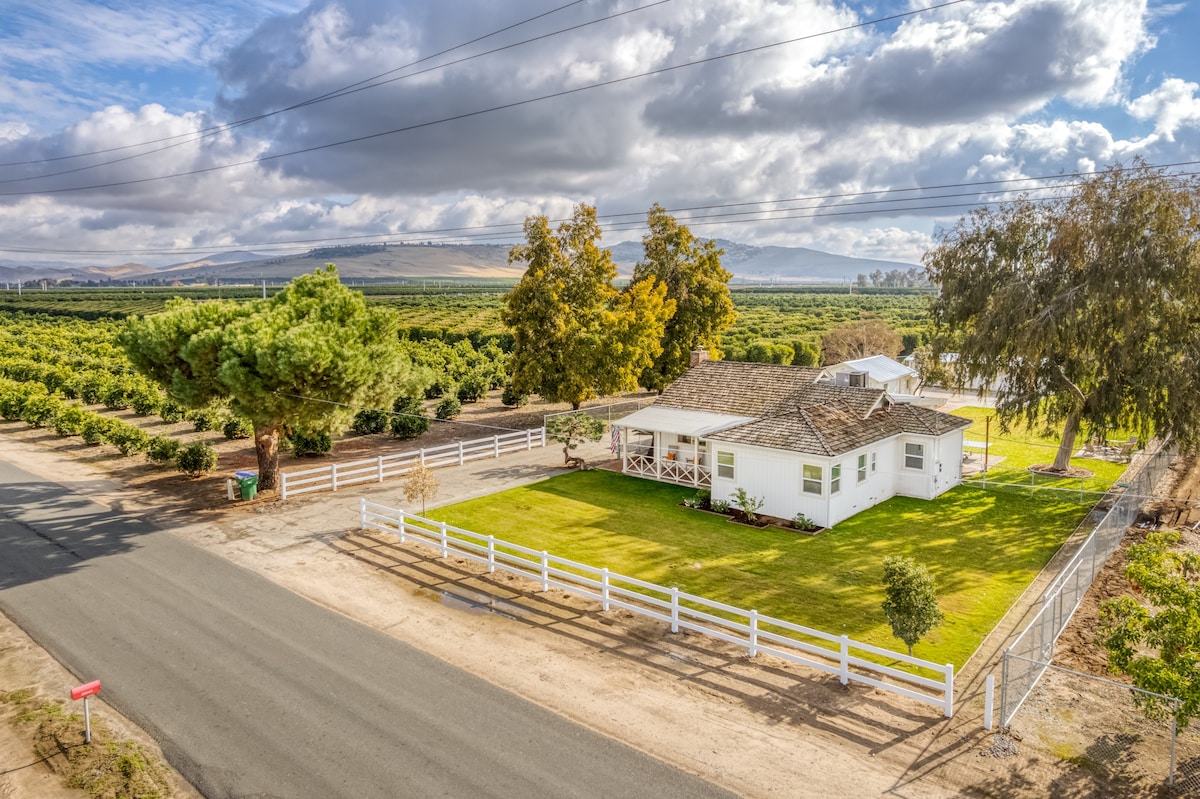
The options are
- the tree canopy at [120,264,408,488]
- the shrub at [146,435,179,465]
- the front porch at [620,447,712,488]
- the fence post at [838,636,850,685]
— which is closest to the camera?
the fence post at [838,636,850,685]

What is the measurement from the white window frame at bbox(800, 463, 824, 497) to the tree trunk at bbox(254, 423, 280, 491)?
1857 cm

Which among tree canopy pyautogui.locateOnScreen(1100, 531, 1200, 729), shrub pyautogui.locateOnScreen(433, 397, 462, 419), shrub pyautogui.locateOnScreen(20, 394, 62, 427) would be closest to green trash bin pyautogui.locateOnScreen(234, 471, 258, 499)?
shrub pyautogui.locateOnScreen(433, 397, 462, 419)

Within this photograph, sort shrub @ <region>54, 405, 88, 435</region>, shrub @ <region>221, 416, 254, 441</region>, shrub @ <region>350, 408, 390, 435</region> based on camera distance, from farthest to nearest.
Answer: shrub @ <region>350, 408, 390, 435</region>, shrub @ <region>221, 416, 254, 441</region>, shrub @ <region>54, 405, 88, 435</region>

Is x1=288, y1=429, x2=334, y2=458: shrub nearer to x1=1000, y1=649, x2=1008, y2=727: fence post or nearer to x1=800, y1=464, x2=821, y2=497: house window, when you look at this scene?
x1=800, y1=464, x2=821, y2=497: house window

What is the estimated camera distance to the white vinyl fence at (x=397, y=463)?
26484 mm

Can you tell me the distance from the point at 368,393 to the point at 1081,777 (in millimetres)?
21941

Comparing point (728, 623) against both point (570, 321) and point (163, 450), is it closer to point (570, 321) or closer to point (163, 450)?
point (570, 321)

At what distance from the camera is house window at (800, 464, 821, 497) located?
73.0ft

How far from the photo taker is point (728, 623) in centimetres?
1393

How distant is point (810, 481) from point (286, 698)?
1602 cm

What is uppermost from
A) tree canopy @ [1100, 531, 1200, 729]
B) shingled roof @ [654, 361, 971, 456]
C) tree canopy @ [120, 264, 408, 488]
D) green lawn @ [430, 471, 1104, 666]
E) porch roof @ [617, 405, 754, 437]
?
tree canopy @ [120, 264, 408, 488]

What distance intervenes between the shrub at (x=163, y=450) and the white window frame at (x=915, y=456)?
94.4 ft

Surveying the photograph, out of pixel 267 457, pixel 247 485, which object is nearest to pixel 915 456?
pixel 267 457

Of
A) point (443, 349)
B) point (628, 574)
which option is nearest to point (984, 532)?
point (628, 574)
